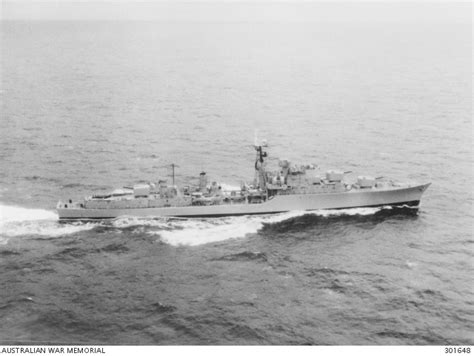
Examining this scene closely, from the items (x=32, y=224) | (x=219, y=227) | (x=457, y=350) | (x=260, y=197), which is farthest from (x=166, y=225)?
(x=457, y=350)

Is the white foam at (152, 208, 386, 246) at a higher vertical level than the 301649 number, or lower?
higher

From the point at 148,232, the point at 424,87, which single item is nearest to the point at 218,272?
the point at 148,232

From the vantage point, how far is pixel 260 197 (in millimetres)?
52938

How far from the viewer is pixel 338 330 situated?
103 feet

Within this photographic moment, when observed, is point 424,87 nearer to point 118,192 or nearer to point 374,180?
point 374,180

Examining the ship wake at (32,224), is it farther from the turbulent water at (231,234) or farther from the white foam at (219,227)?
the white foam at (219,227)

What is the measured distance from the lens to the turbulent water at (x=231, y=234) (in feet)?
106

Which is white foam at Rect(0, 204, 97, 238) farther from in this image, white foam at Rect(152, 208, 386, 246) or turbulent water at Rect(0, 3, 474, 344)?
white foam at Rect(152, 208, 386, 246)

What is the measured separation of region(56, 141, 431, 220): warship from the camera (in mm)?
51062

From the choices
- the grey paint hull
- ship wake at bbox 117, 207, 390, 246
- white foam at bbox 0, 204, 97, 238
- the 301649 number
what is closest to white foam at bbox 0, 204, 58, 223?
white foam at bbox 0, 204, 97, 238

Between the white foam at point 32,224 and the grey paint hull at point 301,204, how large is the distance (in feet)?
9.92

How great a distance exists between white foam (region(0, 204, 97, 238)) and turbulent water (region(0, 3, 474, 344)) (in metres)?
0.20

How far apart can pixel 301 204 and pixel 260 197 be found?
4548 millimetres

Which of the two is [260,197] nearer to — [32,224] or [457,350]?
[32,224]
